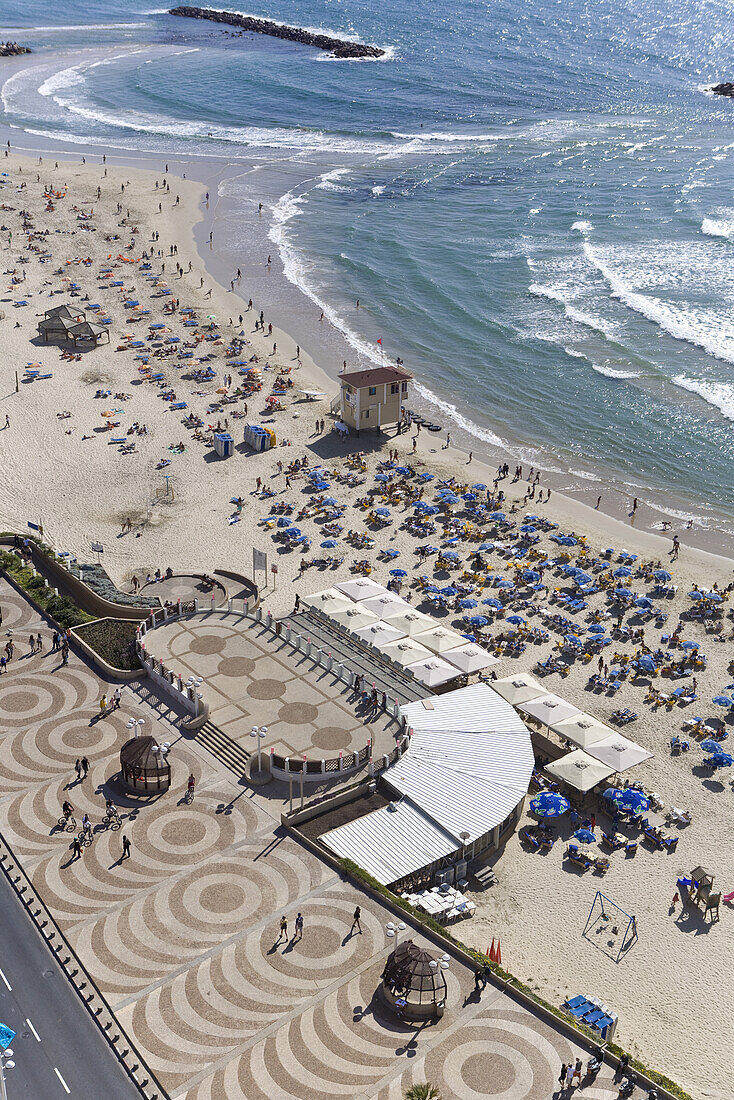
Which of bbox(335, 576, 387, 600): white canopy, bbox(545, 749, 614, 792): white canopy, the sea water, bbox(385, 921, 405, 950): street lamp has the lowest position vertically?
bbox(545, 749, 614, 792): white canopy

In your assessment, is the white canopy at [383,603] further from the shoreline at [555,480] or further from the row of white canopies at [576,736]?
the shoreline at [555,480]

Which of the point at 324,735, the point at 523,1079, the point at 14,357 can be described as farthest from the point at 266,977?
the point at 14,357

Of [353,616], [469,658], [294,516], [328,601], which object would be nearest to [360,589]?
[328,601]

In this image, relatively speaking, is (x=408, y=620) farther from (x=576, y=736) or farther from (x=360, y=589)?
(x=576, y=736)

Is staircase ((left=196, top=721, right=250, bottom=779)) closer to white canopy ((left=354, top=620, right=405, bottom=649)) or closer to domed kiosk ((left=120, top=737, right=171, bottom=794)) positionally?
domed kiosk ((left=120, top=737, right=171, bottom=794))

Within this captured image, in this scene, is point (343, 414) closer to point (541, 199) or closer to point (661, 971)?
point (661, 971)

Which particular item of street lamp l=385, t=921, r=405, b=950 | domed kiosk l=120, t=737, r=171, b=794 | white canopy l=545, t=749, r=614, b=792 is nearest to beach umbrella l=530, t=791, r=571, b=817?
white canopy l=545, t=749, r=614, b=792
